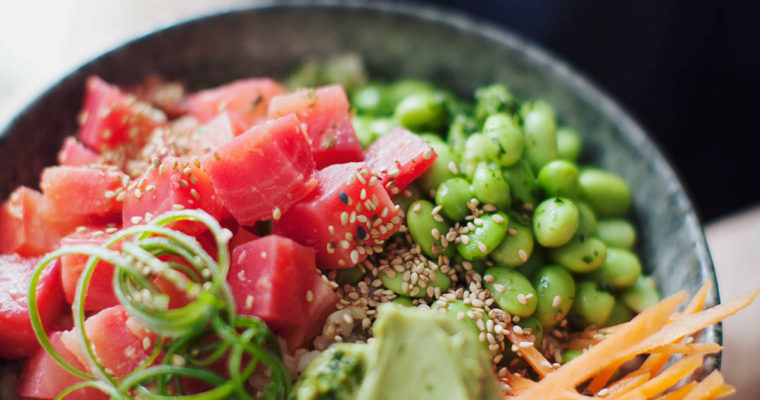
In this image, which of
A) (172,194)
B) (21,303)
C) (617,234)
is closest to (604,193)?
(617,234)

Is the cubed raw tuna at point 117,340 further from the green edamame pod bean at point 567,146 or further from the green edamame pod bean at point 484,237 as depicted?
the green edamame pod bean at point 567,146

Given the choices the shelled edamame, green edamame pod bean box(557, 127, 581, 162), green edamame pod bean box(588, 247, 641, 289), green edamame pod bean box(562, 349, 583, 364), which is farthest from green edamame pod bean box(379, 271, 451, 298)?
green edamame pod bean box(557, 127, 581, 162)

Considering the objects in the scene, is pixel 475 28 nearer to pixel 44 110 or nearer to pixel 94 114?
pixel 94 114

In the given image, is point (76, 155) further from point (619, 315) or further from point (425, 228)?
point (619, 315)

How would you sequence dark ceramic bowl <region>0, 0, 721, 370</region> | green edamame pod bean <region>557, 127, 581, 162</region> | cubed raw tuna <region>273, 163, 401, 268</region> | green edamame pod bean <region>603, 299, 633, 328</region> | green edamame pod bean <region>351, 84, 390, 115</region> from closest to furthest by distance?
cubed raw tuna <region>273, 163, 401, 268</region>, green edamame pod bean <region>603, 299, 633, 328</region>, dark ceramic bowl <region>0, 0, 721, 370</region>, green edamame pod bean <region>557, 127, 581, 162</region>, green edamame pod bean <region>351, 84, 390, 115</region>

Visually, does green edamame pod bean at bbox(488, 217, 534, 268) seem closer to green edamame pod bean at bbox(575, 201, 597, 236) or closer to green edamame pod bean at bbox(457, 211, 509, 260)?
green edamame pod bean at bbox(457, 211, 509, 260)

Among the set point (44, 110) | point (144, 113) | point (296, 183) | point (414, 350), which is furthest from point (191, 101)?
point (414, 350)
